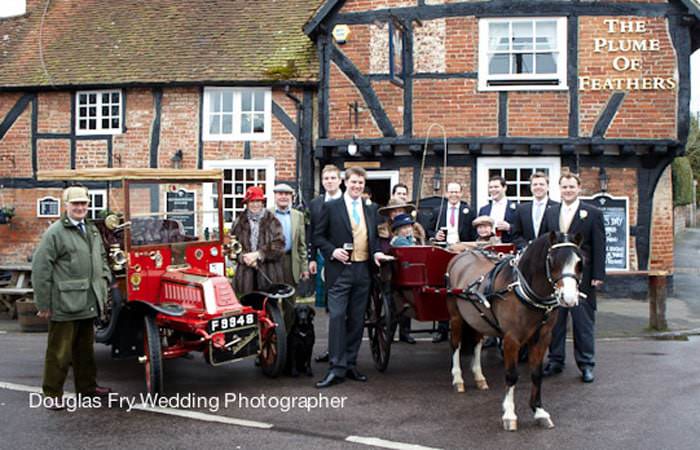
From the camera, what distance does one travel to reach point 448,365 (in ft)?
25.8

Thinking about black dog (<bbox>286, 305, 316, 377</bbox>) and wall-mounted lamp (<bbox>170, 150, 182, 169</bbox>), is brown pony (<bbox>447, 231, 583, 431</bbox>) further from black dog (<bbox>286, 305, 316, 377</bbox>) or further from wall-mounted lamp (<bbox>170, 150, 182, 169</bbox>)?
wall-mounted lamp (<bbox>170, 150, 182, 169</bbox>)

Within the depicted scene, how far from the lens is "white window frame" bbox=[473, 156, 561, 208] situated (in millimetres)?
13125

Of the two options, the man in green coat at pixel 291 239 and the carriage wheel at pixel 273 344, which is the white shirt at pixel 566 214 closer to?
the man in green coat at pixel 291 239

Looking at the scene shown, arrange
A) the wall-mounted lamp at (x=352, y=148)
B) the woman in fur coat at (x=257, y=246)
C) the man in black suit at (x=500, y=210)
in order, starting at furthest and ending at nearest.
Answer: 1. the wall-mounted lamp at (x=352, y=148)
2. the man in black suit at (x=500, y=210)
3. the woman in fur coat at (x=257, y=246)

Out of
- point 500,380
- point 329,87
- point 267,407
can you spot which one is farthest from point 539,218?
point 329,87

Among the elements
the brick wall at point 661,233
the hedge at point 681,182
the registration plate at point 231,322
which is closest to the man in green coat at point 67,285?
the registration plate at point 231,322

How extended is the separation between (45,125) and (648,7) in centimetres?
1218

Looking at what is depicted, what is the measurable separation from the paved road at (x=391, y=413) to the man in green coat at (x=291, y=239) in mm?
1041

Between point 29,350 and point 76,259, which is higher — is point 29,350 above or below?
below

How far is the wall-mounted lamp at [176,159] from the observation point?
15.0 metres

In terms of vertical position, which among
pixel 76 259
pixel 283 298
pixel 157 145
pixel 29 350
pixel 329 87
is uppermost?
pixel 329 87

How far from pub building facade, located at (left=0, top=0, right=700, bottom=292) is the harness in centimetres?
587

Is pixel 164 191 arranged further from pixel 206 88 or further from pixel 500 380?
pixel 206 88

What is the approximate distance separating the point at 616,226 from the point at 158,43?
10.1 metres
